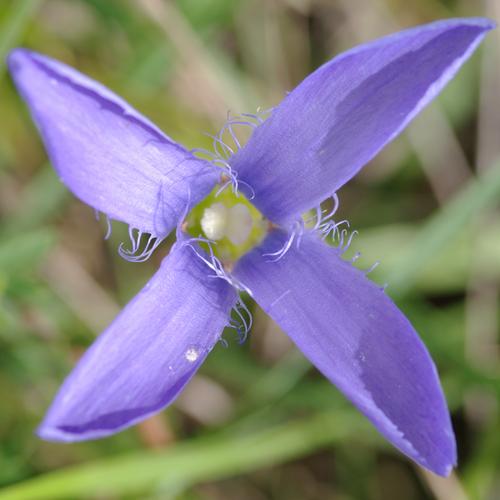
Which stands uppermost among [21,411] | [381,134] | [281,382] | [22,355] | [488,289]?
[381,134]

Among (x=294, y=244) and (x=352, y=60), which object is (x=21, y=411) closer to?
(x=294, y=244)

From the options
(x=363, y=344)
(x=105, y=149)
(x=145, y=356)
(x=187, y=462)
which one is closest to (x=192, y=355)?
(x=145, y=356)

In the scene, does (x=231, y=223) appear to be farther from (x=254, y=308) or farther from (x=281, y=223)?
(x=254, y=308)

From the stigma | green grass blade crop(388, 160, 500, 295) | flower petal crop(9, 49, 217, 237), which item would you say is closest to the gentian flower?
flower petal crop(9, 49, 217, 237)

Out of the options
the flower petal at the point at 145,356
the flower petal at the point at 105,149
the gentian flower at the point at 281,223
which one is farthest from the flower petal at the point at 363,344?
the flower petal at the point at 105,149

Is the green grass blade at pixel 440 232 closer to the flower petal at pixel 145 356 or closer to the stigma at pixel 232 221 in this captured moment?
the stigma at pixel 232 221

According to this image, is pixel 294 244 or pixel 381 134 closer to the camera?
pixel 381 134

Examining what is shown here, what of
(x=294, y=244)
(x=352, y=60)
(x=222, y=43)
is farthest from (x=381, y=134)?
(x=222, y=43)
